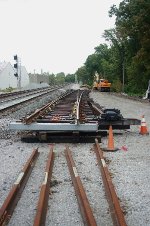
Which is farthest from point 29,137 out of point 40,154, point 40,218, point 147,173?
point 40,218

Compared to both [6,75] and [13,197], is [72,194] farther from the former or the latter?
[6,75]

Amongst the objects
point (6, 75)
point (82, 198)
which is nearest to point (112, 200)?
point (82, 198)

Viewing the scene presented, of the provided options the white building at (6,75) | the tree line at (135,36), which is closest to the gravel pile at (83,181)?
the tree line at (135,36)

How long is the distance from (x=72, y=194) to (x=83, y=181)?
0.97 meters

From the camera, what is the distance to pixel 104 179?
8625 millimetres

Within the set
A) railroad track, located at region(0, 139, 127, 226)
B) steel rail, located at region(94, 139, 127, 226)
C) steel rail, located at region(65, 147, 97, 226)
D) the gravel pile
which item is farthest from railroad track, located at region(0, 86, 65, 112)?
steel rail, located at region(94, 139, 127, 226)

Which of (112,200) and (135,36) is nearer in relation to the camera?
(112,200)

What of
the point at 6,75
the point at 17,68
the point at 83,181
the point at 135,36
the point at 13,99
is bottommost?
the point at 13,99

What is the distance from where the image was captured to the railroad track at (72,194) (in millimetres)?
6312

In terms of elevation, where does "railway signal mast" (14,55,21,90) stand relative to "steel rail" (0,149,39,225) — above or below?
above

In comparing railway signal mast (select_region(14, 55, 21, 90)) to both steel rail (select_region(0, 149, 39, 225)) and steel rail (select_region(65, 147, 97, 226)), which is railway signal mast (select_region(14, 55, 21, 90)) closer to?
steel rail (select_region(65, 147, 97, 226))

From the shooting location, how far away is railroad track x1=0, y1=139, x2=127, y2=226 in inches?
249

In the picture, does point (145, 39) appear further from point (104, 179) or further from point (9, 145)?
point (104, 179)

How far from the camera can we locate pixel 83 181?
28.4 ft
